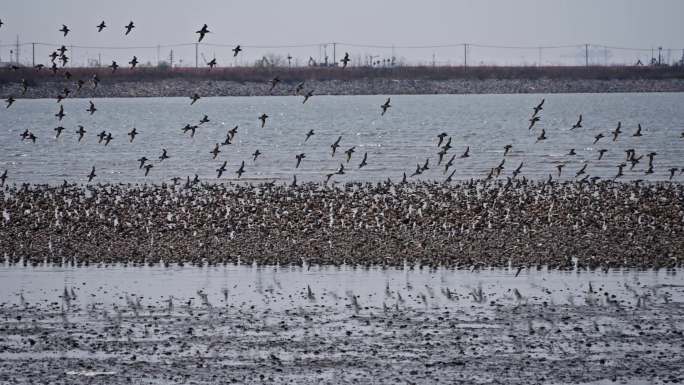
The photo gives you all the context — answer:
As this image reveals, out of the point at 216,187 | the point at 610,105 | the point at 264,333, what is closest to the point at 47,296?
the point at 264,333

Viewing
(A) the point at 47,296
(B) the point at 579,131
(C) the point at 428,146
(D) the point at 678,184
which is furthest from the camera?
(B) the point at 579,131

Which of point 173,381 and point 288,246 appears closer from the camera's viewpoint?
point 173,381

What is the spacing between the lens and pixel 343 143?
342 feet

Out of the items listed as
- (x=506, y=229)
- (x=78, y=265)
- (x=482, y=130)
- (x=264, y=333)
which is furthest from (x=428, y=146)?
(x=264, y=333)

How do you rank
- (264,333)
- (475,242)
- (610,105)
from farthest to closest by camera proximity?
(610,105) < (475,242) < (264,333)

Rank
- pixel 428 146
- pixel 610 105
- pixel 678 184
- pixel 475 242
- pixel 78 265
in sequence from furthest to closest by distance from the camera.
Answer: pixel 610 105 → pixel 428 146 → pixel 678 184 → pixel 475 242 → pixel 78 265

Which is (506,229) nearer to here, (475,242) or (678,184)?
(475,242)

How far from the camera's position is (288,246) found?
36781mm

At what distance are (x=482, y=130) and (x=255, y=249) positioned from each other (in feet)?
280

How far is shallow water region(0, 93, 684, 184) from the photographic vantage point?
67000mm

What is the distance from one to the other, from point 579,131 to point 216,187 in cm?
6906

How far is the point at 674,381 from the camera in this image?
22016 millimetres

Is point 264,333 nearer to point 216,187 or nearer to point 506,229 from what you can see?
point 506,229

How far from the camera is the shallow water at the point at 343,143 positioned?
67.0 metres
